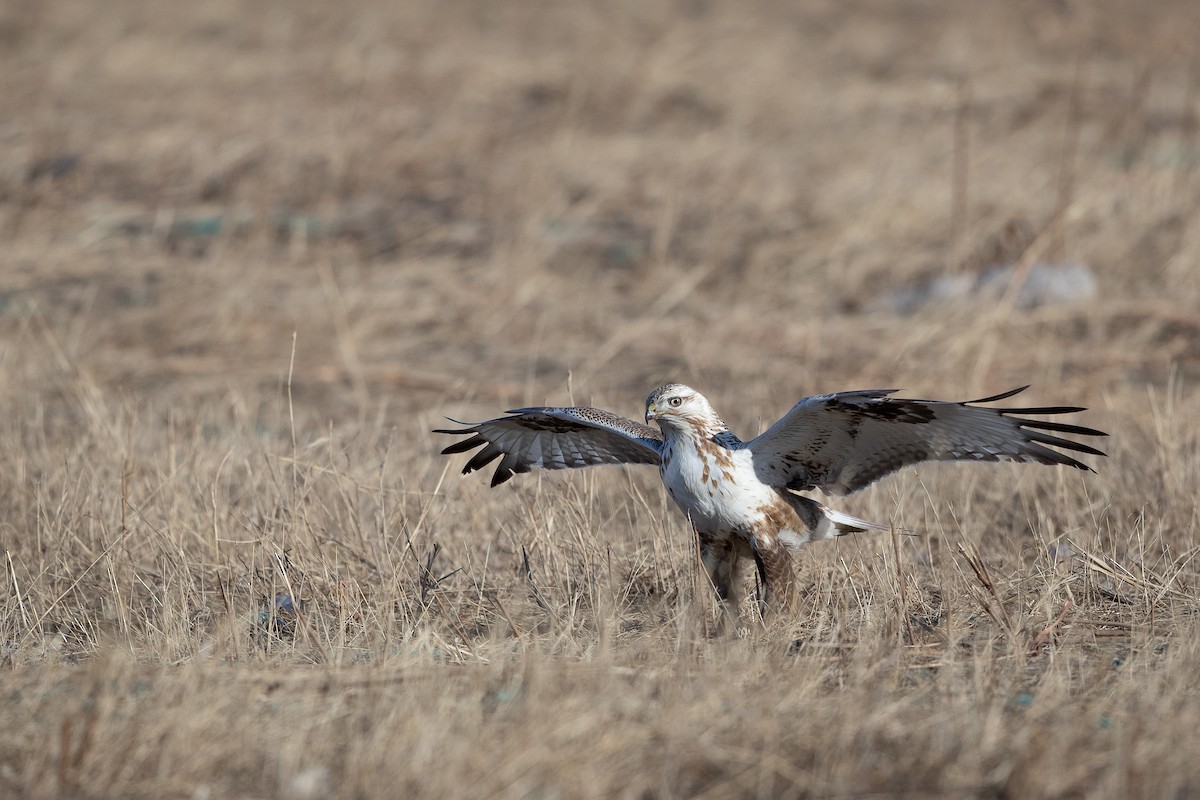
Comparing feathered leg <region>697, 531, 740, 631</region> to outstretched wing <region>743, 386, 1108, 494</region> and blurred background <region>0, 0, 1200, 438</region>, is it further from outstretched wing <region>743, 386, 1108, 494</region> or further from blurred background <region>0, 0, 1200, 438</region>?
blurred background <region>0, 0, 1200, 438</region>

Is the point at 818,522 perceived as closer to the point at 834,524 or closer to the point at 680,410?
the point at 834,524

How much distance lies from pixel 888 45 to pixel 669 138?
4787 mm

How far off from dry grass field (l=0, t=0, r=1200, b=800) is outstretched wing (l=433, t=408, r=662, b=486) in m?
0.17

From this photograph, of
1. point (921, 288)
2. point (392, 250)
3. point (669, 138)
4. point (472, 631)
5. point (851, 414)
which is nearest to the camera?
point (851, 414)

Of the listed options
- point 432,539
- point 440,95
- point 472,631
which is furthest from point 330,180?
point 472,631

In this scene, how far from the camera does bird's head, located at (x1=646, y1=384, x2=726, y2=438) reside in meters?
4.39

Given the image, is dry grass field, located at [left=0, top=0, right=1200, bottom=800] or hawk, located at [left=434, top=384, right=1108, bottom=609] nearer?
dry grass field, located at [left=0, top=0, right=1200, bottom=800]

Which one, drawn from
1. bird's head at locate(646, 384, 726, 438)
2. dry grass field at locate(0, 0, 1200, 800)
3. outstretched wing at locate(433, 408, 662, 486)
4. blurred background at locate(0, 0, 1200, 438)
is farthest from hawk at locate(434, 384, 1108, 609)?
blurred background at locate(0, 0, 1200, 438)

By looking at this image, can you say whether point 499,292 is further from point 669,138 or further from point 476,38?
point 476,38

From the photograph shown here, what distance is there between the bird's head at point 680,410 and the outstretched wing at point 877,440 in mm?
186

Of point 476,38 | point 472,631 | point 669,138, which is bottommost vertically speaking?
point 472,631

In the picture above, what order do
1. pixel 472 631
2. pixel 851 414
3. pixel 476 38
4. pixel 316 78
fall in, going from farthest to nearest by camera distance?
pixel 476 38 → pixel 316 78 → pixel 472 631 → pixel 851 414

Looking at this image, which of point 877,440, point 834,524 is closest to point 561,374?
point 834,524

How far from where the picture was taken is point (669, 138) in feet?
43.1
